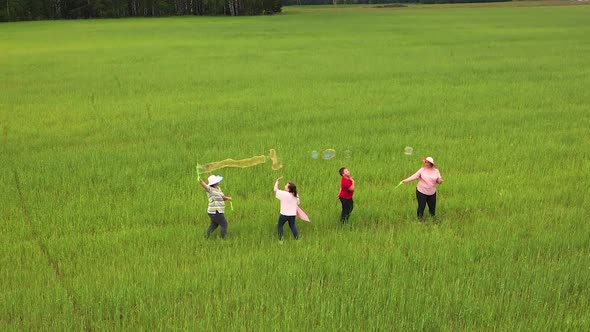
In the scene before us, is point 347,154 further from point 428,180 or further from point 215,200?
point 215,200

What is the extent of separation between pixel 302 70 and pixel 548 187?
14792 millimetres

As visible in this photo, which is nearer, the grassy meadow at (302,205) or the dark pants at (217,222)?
the grassy meadow at (302,205)

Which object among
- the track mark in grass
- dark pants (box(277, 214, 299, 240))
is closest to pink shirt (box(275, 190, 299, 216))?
dark pants (box(277, 214, 299, 240))

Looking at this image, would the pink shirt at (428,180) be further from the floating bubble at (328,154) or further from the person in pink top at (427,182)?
the floating bubble at (328,154)

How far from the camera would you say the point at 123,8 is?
3088 inches

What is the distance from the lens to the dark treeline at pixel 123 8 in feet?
228

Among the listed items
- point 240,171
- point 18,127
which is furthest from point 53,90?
point 240,171

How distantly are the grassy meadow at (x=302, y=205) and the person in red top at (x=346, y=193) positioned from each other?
17 centimetres

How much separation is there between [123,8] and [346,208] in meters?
79.9

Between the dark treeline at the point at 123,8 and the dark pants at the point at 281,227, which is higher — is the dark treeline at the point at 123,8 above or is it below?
above

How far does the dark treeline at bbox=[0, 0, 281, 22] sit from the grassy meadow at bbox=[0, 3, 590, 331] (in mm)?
59598

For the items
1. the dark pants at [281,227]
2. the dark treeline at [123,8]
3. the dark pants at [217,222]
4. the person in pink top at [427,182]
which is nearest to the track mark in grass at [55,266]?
the dark pants at [217,222]

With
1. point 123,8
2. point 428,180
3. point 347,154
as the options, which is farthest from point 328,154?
point 123,8

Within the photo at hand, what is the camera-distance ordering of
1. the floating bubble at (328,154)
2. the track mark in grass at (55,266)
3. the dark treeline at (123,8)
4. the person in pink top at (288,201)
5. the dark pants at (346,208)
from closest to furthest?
the track mark in grass at (55,266), the person in pink top at (288,201), the dark pants at (346,208), the floating bubble at (328,154), the dark treeline at (123,8)
